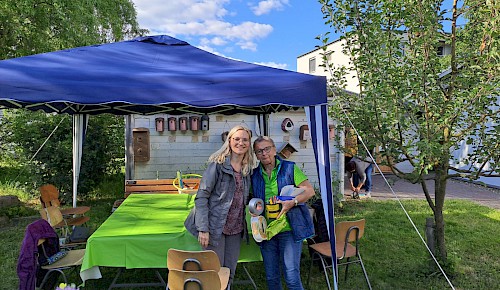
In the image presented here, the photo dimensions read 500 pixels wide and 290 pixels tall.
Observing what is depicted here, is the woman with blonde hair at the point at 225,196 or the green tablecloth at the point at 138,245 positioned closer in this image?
the woman with blonde hair at the point at 225,196

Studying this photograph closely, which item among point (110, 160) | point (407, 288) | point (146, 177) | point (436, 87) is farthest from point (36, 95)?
point (110, 160)

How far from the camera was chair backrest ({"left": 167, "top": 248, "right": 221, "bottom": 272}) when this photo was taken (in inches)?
94.0

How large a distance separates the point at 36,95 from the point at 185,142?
15.9ft

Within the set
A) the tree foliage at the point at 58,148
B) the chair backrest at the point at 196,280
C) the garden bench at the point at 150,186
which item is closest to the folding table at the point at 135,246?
the chair backrest at the point at 196,280

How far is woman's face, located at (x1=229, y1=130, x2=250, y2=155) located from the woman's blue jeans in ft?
2.39

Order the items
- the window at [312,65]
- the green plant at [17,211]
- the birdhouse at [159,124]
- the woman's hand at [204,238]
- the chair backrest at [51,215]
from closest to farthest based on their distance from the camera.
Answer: the woman's hand at [204,238] < the chair backrest at [51,215] < the green plant at [17,211] < the birdhouse at [159,124] < the window at [312,65]

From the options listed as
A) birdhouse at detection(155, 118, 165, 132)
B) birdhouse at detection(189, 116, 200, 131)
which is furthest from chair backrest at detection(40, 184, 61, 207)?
birdhouse at detection(189, 116, 200, 131)

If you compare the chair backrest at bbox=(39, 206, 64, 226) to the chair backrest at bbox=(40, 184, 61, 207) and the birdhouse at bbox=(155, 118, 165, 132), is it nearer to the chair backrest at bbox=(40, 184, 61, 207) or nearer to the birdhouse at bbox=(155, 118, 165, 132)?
the chair backrest at bbox=(40, 184, 61, 207)

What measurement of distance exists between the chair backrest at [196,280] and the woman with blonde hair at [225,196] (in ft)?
1.23

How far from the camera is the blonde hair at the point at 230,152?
269 centimetres

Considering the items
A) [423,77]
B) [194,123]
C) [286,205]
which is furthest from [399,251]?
[194,123]

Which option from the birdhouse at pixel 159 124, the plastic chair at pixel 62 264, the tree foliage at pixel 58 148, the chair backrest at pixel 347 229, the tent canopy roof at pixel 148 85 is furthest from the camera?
Result: the birdhouse at pixel 159 124

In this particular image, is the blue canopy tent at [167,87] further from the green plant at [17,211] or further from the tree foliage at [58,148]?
the green plant at [17,211]

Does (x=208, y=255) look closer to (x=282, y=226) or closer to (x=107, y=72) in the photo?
(x=282, y=226)
